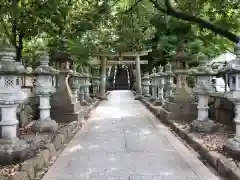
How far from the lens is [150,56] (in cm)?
2144

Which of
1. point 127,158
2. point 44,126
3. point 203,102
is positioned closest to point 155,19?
point 203,102

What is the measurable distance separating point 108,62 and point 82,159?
1733 centimetres

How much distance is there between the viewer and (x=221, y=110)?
7.54m

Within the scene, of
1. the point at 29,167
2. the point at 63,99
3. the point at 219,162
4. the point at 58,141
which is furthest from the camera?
the point at 63,99

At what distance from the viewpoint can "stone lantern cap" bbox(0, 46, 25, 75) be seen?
14.5 feet

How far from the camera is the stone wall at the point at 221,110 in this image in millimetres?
6953

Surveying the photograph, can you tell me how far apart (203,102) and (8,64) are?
440cm

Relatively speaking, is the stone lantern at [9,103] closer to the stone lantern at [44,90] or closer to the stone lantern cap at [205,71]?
the stone lantern at [44,90]

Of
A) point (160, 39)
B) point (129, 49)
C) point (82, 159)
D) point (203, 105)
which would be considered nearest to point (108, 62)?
point (129, 49)

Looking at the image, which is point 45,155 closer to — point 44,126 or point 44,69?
point 44,126

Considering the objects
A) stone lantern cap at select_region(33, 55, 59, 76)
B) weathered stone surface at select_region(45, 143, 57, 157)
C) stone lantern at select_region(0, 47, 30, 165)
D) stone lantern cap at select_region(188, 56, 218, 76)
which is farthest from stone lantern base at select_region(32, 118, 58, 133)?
stone lantern cap at select_region(188, 56, 218, 76)

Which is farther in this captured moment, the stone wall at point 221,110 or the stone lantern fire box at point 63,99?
the stone lantern fire box at point 63,99

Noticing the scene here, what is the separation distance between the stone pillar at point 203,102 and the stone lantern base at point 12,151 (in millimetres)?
3817

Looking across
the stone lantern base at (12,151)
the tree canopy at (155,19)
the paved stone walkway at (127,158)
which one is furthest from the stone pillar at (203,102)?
the stone lantern base at (12,151)
